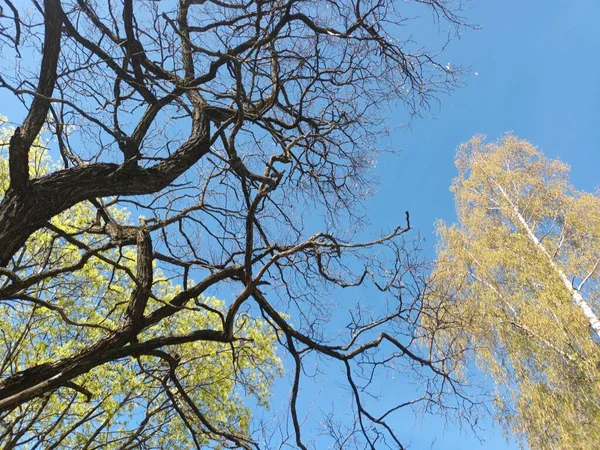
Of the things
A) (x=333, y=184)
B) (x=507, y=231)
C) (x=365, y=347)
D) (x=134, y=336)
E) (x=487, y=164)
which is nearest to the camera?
(x=134, y=336)

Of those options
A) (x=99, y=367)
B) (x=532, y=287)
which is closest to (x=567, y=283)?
(x=532, y=287)

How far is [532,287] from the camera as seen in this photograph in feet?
33.4

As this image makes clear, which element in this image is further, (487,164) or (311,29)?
(487,164)

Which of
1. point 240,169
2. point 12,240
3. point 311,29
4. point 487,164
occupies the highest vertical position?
point 487,164

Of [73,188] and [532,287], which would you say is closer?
[73,188]

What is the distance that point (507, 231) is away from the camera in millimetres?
12250

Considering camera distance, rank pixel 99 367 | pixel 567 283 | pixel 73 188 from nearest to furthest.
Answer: pixel 73 188 < pixel 99 367 < pixel 567 283

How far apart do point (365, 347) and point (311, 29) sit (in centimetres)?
273

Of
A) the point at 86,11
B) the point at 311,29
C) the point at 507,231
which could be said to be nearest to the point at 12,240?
the point at 86,11

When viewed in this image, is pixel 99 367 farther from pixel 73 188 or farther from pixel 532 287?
Answer: pixel 532 287

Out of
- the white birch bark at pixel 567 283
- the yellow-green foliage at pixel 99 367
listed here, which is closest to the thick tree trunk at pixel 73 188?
the yellow-green foliage at pixel 99 367

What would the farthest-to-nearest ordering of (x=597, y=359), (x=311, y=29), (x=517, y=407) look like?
1. (x=517, y=407)
2. (x=597, y=359)
3. (x=311, y=29)

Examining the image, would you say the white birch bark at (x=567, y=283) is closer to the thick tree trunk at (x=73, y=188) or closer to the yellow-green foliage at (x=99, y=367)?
the yellow-green foliage at (x=99, y=367)

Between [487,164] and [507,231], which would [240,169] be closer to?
[507,231]
